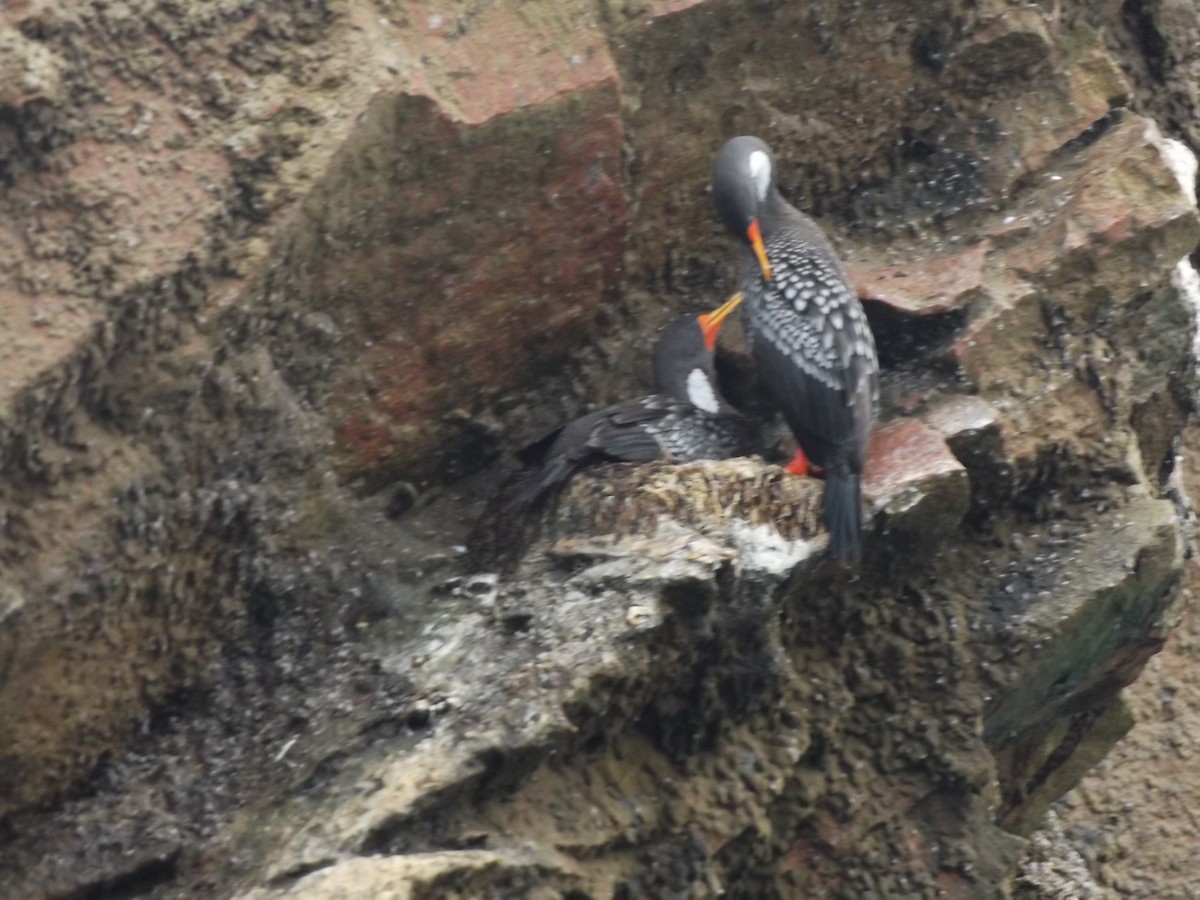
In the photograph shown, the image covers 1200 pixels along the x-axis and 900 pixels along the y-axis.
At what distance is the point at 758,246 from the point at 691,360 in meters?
0.45

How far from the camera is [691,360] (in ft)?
18.6

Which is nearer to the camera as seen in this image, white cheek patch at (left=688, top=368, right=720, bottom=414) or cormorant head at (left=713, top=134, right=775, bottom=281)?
cormorant head at (left=713, top=134, right=775, bottom=281)

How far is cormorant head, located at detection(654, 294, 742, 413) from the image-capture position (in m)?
5.61

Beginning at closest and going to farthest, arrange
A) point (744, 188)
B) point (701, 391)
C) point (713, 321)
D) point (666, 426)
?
1. point (666, 426)
2. point (744, 188)
3. point (701, 391)
4. point (713, 321)

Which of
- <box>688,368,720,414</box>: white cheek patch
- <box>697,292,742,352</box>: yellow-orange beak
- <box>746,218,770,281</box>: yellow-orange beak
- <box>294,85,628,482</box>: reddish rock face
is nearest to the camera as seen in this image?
<box>294,85,628,482</box>: reddish rock face

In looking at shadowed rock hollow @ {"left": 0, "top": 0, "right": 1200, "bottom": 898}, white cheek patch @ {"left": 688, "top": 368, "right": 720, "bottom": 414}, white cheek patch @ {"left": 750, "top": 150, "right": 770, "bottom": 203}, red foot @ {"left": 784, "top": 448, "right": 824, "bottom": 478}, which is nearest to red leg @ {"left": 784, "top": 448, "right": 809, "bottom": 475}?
red foot @ {"left": 784, "top": 448, "right": 824, "bottom": 478}

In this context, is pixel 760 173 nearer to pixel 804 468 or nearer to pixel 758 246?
pixel 758 246

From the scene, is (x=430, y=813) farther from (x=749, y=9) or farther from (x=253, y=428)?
(x=749, y=9)

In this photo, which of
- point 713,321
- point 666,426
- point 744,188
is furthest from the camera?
point 713,321

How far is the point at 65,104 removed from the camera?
452cm

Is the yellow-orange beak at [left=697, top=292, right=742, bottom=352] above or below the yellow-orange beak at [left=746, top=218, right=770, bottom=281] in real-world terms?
below

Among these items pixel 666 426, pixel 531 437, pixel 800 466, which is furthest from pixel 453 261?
pixel 800 466

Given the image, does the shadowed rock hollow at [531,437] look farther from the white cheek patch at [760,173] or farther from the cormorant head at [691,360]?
the white cheek patch at [760,173]

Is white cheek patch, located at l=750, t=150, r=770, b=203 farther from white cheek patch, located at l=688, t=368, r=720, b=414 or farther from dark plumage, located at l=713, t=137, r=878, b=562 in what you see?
white cheek patch, located at l=688, t=368, r=720, b=414
